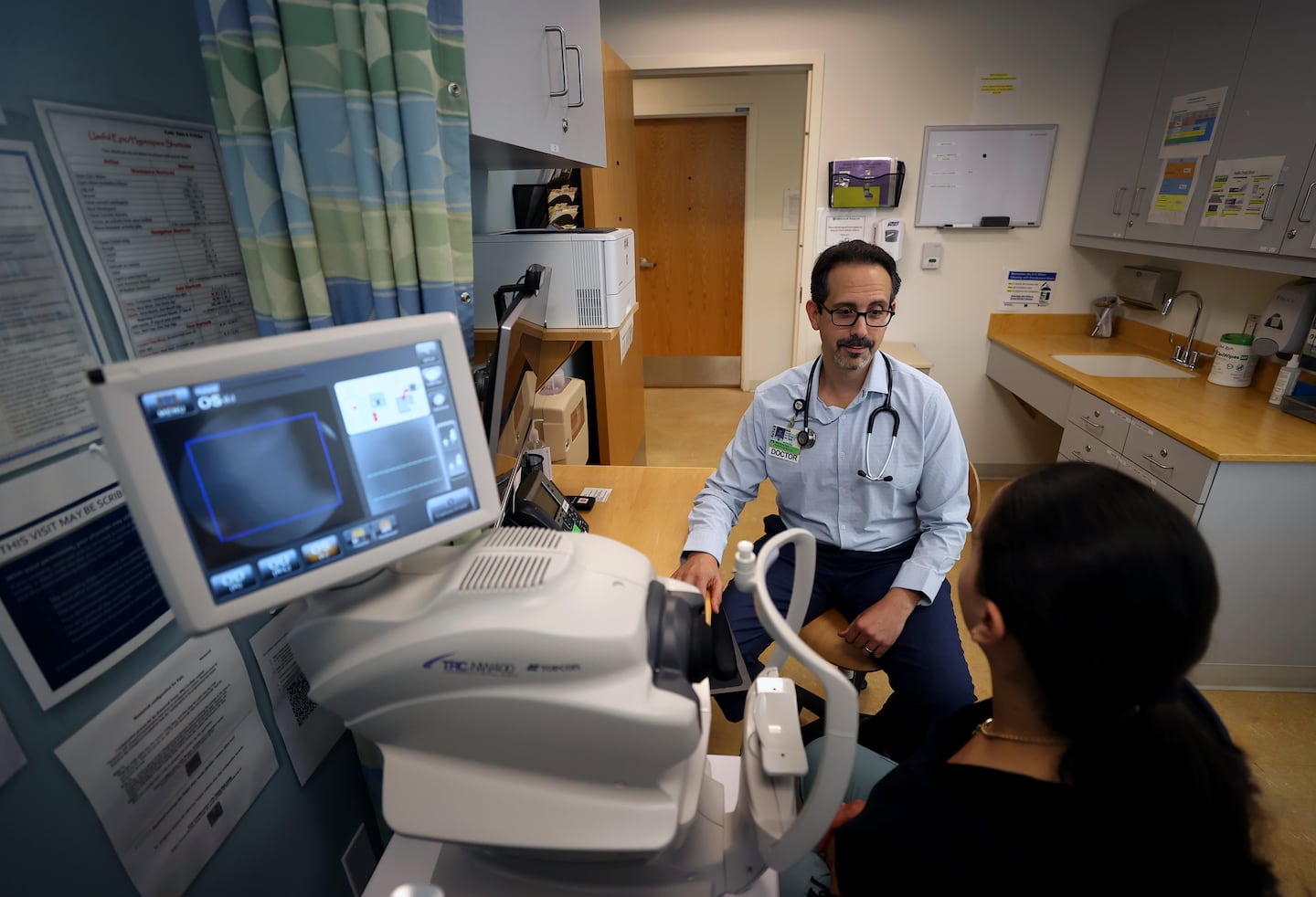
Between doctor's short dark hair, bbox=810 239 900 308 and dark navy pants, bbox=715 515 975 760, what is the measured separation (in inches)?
27.2

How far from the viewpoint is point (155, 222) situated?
849 mm

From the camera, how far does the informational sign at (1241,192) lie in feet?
6.63

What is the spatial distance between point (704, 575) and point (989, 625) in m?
0.68

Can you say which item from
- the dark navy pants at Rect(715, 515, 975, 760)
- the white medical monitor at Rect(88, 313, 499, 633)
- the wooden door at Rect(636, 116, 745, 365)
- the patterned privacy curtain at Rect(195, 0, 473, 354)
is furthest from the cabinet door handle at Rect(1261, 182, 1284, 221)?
the wooden door at Rect(636, 116, 745, 365)

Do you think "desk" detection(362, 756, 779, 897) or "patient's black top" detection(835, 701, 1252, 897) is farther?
"desk" detection(362, 756, 779, 897)

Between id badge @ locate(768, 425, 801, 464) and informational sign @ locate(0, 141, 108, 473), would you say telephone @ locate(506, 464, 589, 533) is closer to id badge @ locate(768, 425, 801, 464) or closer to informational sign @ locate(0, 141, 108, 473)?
id badge @ locate(768, 425, 801, 464)

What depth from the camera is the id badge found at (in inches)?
64.6

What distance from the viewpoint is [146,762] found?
85 cm

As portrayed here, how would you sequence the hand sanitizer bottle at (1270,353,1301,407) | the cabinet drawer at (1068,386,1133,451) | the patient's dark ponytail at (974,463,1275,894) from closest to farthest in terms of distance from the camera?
the patient's dark ponytail at (974,463,1275,894), the hand sanitizer bottle at (1270,353,1301,407), the cabinet drawer at (1068,386,1133,451)

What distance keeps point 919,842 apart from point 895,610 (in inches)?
30.8

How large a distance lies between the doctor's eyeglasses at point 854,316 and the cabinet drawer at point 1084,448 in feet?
3.94

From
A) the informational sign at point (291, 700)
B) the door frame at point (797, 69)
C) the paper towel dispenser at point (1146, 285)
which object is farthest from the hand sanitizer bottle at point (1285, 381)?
the informational sign at point (291, 700)

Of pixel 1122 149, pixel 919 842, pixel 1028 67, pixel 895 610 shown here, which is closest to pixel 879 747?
pixel 895 610

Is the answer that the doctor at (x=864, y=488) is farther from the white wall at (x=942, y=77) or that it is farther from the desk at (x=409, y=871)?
the white wall at (x=942, y=77)
